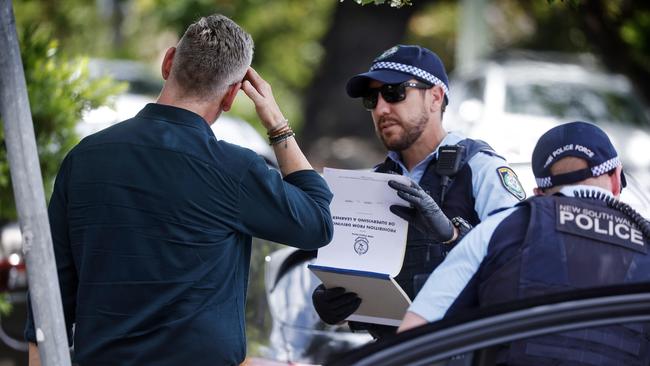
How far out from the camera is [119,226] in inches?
118

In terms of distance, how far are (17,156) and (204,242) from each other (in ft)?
1.87

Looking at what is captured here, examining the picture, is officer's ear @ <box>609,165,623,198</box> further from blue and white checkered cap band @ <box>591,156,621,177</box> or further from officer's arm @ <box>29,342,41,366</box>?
officer's arm @ <box>29,342,41,366</box>

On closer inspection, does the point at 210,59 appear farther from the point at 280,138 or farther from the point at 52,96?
the point at 52,96

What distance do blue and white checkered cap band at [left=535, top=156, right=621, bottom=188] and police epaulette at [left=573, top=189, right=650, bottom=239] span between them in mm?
64

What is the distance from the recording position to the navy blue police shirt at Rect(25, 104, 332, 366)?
2967 mm

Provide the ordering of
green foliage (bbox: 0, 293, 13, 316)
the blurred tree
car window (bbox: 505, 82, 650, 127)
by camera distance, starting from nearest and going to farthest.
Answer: green foliage (bbox: 0, 293, 13, 316)
car window (bbox: 505, 82, 650, 127)
the blurred tree

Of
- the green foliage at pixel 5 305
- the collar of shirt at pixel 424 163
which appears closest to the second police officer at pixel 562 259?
the collar of shirt at pixel 424 163

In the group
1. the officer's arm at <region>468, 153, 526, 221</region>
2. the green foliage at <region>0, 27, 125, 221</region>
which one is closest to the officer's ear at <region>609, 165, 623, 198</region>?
the officer's arm at <region>468, 153, 526, 221</region>

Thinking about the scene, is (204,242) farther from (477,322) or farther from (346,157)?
(346,157)

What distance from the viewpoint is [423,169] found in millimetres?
4023

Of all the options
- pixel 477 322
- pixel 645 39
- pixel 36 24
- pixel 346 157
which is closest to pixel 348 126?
pixel 346 157

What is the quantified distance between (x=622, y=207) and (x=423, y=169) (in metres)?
1.18

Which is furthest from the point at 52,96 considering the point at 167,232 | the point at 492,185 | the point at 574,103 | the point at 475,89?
the point at 574,103

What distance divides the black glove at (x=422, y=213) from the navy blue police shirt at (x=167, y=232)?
535 mm
